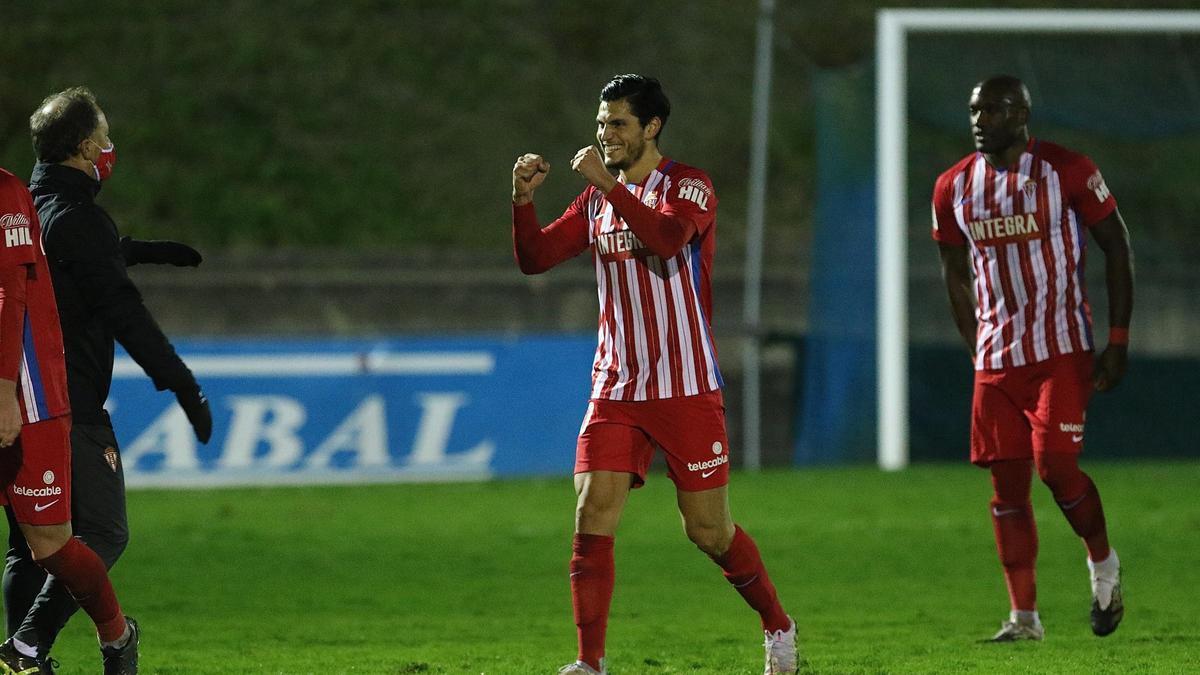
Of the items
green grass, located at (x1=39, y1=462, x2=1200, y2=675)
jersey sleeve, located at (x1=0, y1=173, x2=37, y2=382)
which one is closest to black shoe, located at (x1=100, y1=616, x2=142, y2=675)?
green grass, located at (x1=39, y1=462, x2=1200, y2=675)

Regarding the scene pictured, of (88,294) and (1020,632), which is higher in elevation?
(88,294)

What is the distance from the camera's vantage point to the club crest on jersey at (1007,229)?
6086 mm

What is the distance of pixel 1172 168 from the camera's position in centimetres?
1722

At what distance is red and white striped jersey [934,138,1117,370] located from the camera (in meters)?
6.08

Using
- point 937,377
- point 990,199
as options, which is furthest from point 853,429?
point 990,199

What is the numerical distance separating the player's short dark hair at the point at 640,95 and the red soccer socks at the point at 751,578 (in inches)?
51.0

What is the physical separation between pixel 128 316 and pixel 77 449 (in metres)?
0.43

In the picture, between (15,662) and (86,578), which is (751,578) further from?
(15,662)

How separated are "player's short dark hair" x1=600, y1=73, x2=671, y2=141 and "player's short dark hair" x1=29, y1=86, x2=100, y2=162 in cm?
153

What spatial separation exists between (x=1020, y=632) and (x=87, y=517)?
3239mm

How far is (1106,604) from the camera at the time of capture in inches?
236

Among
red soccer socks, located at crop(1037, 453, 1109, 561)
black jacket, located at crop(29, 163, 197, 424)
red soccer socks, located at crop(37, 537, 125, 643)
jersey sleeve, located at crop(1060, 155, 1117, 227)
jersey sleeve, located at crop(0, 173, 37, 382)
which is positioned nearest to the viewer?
jersey sleeve, located at crop(0, 173, 37, 382)

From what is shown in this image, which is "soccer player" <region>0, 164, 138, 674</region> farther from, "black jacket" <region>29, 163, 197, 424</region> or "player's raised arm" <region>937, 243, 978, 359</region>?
"player's raised arm" <region>937, 243, 978, 359</region>

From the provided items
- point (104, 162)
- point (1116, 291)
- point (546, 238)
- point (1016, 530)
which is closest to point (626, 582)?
point (1016, 530)
